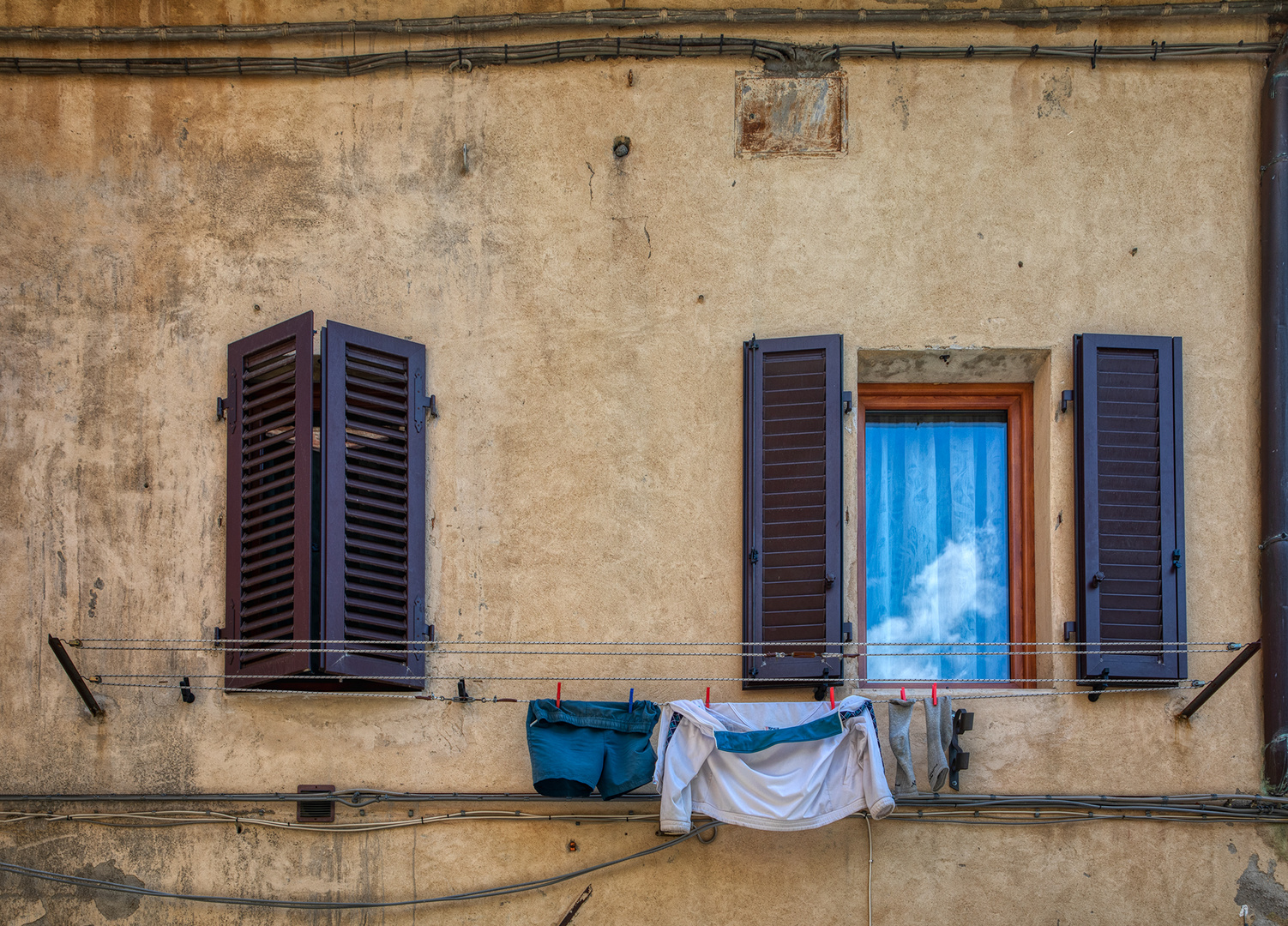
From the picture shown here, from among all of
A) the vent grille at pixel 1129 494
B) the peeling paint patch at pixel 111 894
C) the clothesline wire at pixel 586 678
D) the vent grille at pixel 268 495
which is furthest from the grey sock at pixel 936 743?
the peeling paint patch at pixel 111 894

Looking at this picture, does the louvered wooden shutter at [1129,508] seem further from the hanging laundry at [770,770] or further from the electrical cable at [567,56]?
the electrical cable at [567,56]

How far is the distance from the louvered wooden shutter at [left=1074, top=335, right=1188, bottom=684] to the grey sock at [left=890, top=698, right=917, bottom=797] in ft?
3.32

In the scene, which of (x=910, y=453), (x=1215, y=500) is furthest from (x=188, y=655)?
(x=1215, y=500)

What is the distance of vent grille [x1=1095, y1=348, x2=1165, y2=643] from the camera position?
6480 mm

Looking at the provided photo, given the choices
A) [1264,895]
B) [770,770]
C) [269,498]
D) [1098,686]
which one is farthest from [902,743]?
[269,498]

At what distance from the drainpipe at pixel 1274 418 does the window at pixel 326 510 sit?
4.31 metres

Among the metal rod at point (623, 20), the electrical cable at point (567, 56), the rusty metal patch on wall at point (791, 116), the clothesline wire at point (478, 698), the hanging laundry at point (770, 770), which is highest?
the metal rod at point (623, 20)

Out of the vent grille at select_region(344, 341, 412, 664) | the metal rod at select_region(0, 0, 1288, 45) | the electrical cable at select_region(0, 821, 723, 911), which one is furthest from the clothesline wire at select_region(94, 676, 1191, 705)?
the metal rod at select_region(0, 0, 1288, 45)

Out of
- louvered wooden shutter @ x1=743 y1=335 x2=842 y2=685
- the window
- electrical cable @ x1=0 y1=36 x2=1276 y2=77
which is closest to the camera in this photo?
the window

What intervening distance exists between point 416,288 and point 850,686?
3.13 metres

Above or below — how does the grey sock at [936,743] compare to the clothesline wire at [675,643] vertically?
below

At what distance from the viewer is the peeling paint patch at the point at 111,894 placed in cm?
642

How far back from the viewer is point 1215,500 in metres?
6.67

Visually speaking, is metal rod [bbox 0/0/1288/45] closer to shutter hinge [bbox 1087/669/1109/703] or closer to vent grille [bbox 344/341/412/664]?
vent grille [bbox 344/341/412/664]
